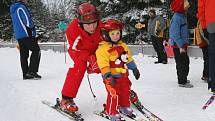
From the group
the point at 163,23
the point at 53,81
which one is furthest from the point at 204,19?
the point at 163,23

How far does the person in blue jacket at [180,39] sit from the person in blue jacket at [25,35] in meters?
3.39

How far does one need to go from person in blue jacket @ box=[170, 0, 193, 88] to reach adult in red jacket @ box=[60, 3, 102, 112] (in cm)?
213

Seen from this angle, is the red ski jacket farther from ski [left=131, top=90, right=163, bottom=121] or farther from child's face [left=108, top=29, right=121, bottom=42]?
ski [left=131, top=90, right=163, bottom=121]

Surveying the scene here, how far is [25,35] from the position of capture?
898 centimetres

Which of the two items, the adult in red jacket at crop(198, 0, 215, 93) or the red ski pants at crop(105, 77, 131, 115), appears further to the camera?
the adult in red jacket at crop(198, 0, 215, 93)

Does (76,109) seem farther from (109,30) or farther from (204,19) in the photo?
(204,19)

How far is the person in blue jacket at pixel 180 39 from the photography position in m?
7.32

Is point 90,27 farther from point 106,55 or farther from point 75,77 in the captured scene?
point 75,77

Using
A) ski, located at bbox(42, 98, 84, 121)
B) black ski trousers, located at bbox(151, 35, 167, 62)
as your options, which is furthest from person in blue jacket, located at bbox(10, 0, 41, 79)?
black ski trousers, located at bbox(151, 35, 167, 62)

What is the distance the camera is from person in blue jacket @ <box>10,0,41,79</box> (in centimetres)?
898

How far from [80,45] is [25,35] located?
364 cm

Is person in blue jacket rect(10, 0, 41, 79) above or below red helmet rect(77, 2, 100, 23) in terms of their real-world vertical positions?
below

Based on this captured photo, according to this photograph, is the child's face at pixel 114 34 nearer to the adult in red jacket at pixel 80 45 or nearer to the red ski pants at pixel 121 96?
the adult in red jacket at pixel 80 45

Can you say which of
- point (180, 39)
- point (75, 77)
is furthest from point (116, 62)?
point (180, 39)
